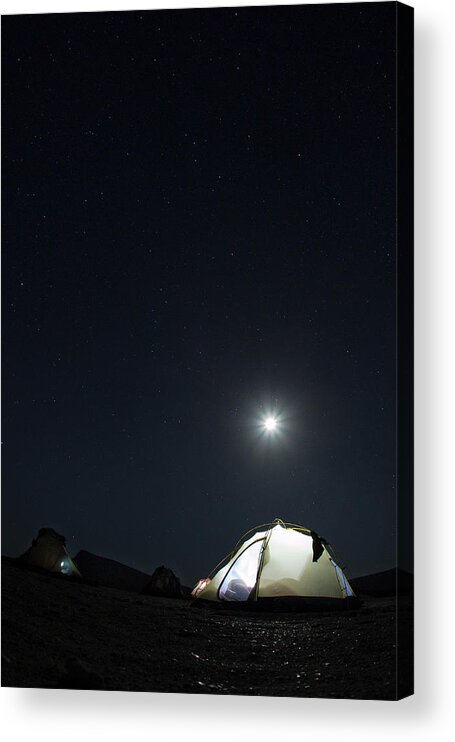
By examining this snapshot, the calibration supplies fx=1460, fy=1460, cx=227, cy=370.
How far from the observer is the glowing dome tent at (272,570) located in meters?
4.76

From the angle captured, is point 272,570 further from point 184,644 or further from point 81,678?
point 81,678

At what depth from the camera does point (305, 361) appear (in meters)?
4.78

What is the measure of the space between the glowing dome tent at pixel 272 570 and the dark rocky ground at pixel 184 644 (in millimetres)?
61

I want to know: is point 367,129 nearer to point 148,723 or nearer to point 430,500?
point 430,500

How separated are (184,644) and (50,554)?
543 mm

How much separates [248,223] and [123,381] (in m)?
0.68

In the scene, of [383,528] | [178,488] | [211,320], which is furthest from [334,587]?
[211,320]

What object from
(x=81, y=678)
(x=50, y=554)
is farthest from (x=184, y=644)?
(x=50, y=554)

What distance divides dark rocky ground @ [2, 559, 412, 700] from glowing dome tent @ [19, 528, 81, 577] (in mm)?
35

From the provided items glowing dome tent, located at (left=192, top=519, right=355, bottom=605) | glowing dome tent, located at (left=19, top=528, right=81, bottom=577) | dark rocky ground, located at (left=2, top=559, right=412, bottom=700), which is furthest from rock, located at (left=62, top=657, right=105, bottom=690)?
glowing dome tent, located at (left=192, top=519, right=355, bottom=605)

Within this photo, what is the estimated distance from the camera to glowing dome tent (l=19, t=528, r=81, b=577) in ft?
16.1

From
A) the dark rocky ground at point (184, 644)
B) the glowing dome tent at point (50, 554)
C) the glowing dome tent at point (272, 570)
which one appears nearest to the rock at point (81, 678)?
the dark rocky ground at point (184, 644)

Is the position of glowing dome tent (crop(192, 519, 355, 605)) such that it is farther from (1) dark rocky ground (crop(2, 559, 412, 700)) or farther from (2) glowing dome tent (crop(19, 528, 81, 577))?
(2) glowing dome tent (crop(19, 528, 81, 577))

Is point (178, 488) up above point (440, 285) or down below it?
below
